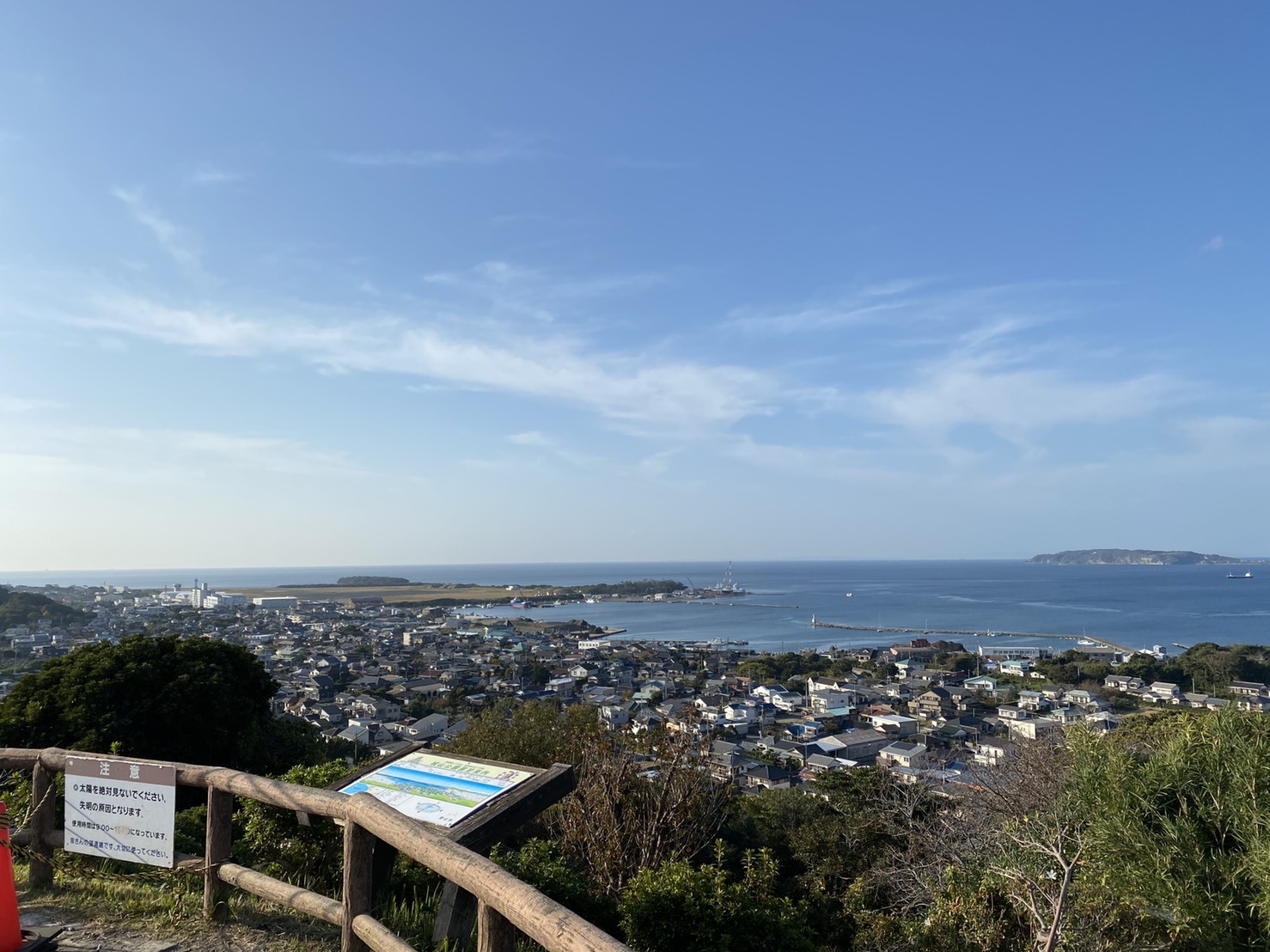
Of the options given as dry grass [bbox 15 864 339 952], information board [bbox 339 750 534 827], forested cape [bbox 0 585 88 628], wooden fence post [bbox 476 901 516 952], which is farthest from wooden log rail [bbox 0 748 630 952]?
forested cape [bbox 0 585 88 628]

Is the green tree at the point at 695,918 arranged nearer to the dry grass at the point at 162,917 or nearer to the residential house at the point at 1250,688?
the dry grass at the point at 162,917

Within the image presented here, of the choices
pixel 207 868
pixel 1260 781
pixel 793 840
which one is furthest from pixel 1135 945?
pixel 793 840

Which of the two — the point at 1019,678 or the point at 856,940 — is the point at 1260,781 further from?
the point at 1019,678

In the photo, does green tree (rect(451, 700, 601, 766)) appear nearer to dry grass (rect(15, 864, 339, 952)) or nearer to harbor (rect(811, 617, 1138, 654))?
dry grass (rect(15, 864, 339, 952))

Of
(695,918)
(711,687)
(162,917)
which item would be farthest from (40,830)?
(711,687)

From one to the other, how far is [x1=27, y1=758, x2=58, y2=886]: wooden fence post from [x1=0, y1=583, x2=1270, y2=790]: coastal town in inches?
199

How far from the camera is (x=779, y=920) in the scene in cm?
413

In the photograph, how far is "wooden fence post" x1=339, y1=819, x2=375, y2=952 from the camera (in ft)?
9.44

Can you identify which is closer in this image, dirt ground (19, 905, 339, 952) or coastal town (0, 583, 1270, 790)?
dirt ground (19, 905, 339, 952)

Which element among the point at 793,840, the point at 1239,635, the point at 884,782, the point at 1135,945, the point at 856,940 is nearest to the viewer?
the point at 1135,945

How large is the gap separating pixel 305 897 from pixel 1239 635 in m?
78.2

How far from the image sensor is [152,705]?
1061 cm

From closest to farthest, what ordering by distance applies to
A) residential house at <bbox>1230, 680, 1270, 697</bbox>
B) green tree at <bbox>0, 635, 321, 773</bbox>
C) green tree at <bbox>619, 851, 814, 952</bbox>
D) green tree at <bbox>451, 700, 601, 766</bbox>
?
green tree at <bbox>619, 851, 814, 952</bbox> < green tree at <bbox>0, 635, 321, 773</bbox> < green tree at <bbox>451, 700, 601, 766</bbox> < residential house at <bbox>1230, 680, 1270, 697</bbox>

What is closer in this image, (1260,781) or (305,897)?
(305,897)
